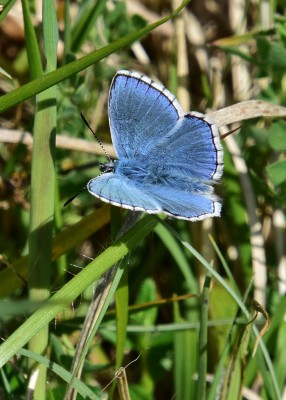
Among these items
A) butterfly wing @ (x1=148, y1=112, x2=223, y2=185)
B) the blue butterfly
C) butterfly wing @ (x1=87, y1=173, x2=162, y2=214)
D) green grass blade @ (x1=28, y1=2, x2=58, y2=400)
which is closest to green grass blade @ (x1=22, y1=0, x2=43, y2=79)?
green grass blade @ (x1=28, y1=2, x2=58, y2=400)

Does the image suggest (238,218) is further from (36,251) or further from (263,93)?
(36,251)

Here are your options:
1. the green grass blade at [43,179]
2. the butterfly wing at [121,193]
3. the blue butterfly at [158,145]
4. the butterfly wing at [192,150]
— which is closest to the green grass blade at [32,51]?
the green grass blade at [43,179]

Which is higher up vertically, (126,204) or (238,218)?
(126,204)

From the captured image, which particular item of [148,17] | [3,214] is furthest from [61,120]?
[148,17]

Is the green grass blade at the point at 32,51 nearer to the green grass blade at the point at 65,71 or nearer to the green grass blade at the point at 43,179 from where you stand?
the green grass blade at the point at 43,179

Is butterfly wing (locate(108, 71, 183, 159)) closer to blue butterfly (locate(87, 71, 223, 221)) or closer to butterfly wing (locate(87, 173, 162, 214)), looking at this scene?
blue butterfly (locate(87, 71, 223, 221))

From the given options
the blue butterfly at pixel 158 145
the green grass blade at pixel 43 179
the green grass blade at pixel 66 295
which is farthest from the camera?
the blue butterfly at pixel 158 145

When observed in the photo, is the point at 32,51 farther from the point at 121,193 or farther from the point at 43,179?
the point at 121,193
